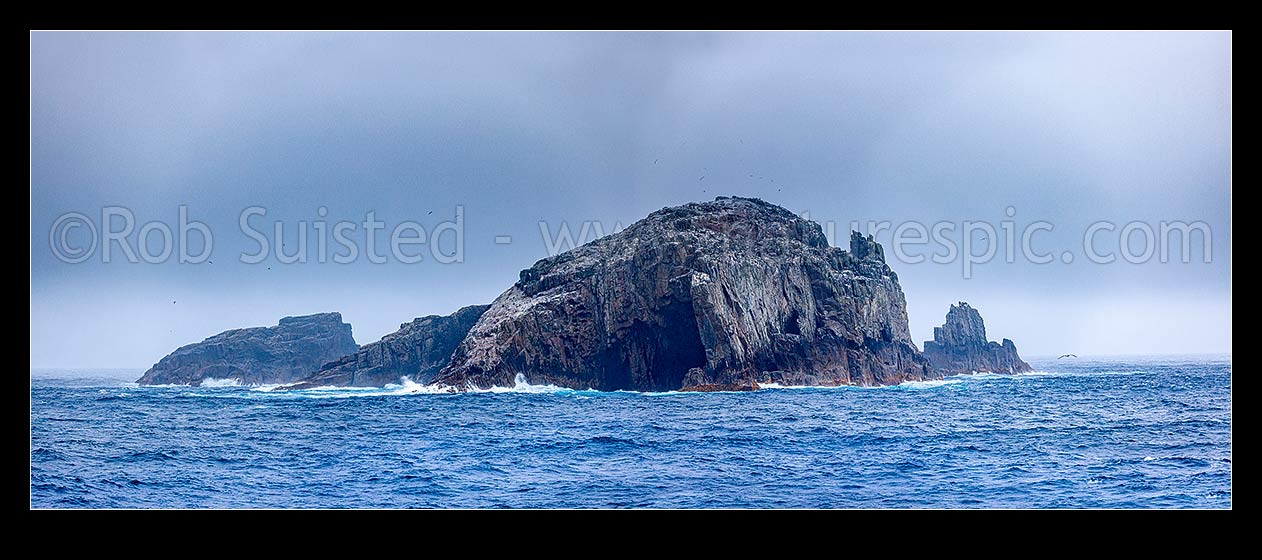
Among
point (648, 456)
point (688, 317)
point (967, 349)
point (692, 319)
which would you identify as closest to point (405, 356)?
point (688, 317)

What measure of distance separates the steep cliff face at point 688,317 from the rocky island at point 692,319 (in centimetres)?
9

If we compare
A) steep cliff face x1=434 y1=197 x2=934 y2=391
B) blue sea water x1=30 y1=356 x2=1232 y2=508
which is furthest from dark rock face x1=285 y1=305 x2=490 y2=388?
blue sea water x1=30 y1=356 x2=1232 y2=508

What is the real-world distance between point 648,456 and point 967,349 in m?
66.7

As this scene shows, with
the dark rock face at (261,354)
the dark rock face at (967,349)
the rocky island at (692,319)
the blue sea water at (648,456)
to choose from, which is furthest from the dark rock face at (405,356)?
the dark rock face at (967,349)

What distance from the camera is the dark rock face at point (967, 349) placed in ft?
257

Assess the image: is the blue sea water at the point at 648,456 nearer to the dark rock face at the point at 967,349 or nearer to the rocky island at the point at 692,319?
the rocky island at the point at 692,319

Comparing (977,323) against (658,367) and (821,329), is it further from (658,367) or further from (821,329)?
(658,367)

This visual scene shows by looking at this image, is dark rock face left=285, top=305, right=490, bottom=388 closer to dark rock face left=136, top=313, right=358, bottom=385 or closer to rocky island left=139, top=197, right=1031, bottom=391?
rocky island left=139, top=197, right=1031, bottom=391

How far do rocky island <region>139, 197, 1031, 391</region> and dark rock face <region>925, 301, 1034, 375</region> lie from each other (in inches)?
714

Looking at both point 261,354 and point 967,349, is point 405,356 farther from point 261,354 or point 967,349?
point 967,349

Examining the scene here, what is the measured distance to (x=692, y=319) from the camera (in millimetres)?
50312

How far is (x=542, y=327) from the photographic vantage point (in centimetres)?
5272

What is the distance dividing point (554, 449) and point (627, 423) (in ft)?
23.0
